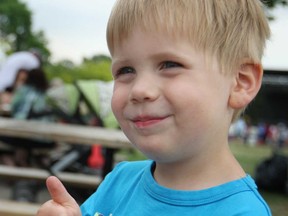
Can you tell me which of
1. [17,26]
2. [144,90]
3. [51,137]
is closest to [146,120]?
[144,90]

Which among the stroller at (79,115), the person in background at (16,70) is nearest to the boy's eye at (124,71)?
the stroller at (79,115)

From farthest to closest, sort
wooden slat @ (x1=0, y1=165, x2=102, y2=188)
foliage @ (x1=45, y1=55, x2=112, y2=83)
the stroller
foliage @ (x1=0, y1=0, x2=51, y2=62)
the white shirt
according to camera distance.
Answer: foliage @ (x1=0, y1=0, x2=51, y2=62), foliage @ (x1=45, y1=55, x2=112, y2=83), the white shirt, the stroller, wooden slat @ (x1=0, y1=165, x2=102, y2=188)

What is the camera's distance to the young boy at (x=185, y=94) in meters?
0.88

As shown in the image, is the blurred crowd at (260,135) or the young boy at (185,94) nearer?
the young boy at (185,94)

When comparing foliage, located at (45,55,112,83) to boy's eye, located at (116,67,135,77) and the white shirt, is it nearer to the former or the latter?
the white shirt

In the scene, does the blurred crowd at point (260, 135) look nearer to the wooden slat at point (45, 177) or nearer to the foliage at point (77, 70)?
the foliage at point (77, 70)

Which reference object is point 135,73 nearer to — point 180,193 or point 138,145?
point 138,145

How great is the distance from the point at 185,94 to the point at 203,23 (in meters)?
0.15

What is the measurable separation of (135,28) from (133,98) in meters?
0.13

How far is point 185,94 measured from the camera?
868 millimetres

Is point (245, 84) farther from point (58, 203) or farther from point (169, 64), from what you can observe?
point (58, 203)

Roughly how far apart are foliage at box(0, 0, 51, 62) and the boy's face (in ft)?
104

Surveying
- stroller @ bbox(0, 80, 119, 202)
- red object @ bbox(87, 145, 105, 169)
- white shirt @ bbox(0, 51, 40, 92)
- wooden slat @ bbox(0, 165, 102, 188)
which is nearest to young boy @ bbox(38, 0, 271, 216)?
wooden slat @ bbox(0, 165, 102, 188)

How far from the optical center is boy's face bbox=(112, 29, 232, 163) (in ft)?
2.86
